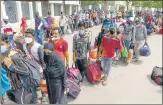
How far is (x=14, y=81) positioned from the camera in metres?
3.99

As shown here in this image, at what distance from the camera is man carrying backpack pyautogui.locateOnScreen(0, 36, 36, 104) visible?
3.81 meters

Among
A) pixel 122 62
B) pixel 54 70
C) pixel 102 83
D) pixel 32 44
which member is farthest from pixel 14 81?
pixel 122 62

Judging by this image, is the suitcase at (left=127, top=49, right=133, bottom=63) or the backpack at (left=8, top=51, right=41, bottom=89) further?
the suitcase at (left=127, top=49, right=133, bottom=63)

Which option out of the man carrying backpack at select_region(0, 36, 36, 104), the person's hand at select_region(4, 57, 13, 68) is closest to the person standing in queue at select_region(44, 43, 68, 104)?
the man carrying backpack at select_region(0, 36, 36, 104)

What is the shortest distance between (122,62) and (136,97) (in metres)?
2.95

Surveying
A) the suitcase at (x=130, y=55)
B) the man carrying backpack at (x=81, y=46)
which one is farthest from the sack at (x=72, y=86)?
the suitcase at (x=130, y=55)

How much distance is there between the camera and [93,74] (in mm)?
6312

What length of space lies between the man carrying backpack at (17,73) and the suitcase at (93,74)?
2484 millimetres

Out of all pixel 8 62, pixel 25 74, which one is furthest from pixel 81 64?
pixel 8 62

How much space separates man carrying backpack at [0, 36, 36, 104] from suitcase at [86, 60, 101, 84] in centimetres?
248

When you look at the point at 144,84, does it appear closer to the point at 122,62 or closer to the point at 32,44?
the point at 122,62

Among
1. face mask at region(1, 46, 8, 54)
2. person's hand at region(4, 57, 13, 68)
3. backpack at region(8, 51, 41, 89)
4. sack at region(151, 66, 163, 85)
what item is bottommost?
sack at region(151, 66, 163, 85)

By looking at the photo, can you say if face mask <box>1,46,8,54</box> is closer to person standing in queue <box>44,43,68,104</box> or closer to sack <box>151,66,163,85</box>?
person standing in queue <box>44,43,68,104</box>

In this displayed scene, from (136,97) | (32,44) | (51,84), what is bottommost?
(136,97)
